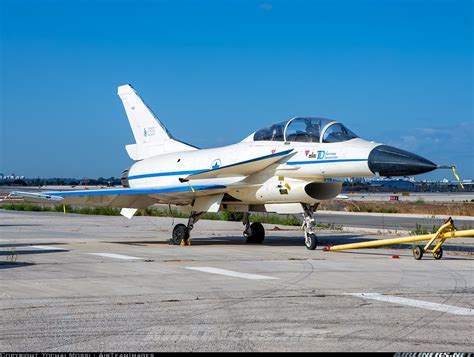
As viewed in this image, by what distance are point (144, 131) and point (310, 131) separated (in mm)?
7443

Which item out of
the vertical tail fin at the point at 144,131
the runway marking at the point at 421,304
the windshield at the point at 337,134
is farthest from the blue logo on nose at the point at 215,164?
the runway marking at the point at 421,304

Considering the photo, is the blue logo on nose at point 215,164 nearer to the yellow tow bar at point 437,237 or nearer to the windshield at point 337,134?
the windshield at point 337,134

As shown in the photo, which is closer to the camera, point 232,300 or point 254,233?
point 232,300

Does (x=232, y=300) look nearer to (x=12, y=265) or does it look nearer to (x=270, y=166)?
(x=12, y=265)

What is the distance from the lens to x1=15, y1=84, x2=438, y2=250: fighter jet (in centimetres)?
1530

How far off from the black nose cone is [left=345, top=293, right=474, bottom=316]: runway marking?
5749 mm

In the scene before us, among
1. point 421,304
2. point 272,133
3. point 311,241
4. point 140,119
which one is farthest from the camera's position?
point 140,119

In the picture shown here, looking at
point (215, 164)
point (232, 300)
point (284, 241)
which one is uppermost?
point (215, 164)

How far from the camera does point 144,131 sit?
73.3 feet

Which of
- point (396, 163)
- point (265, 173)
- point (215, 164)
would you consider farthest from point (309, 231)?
point (215, 164)

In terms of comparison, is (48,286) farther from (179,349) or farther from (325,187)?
(325,187)

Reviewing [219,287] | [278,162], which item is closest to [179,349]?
[219,287]

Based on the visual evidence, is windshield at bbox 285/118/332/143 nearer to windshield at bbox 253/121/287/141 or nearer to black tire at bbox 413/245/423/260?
windshield at bbox 253/121/287/141

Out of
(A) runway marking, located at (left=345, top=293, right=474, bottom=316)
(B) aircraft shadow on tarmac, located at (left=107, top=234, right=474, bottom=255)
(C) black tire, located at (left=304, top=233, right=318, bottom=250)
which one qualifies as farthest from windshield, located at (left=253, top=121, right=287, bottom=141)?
(A) runway marking, located at (left=345, top=293, right=474, bottom=316)
